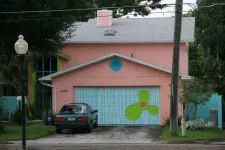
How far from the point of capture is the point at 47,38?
24.1 meters

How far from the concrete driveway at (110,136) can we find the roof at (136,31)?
7333 millimetres

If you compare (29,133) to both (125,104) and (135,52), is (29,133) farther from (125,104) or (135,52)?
(135,52)

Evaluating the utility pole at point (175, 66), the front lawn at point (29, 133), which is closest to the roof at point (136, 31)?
the front lawn at point (29, 133)

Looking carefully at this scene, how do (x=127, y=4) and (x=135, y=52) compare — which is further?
(x=127, y=4)

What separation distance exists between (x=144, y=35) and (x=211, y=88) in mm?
9075

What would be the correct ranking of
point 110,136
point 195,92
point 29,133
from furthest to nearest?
point 195,92 < point 29,133 < point 110,136

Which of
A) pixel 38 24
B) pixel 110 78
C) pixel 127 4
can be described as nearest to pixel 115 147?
pixel 38 24

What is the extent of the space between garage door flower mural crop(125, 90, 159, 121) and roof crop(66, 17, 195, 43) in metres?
4.62

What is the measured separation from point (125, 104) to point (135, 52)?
4.80 m

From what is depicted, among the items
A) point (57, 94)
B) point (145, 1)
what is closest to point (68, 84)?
point (57, 94)

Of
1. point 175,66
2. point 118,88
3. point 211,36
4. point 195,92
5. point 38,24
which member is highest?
point 211,36

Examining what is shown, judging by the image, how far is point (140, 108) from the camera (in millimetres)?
27891

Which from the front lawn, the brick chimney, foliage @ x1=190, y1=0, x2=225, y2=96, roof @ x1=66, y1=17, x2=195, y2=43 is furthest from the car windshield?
foliage @ x1=190, y1=0, x2=225, y2=96

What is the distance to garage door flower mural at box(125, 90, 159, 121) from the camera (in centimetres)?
2781
